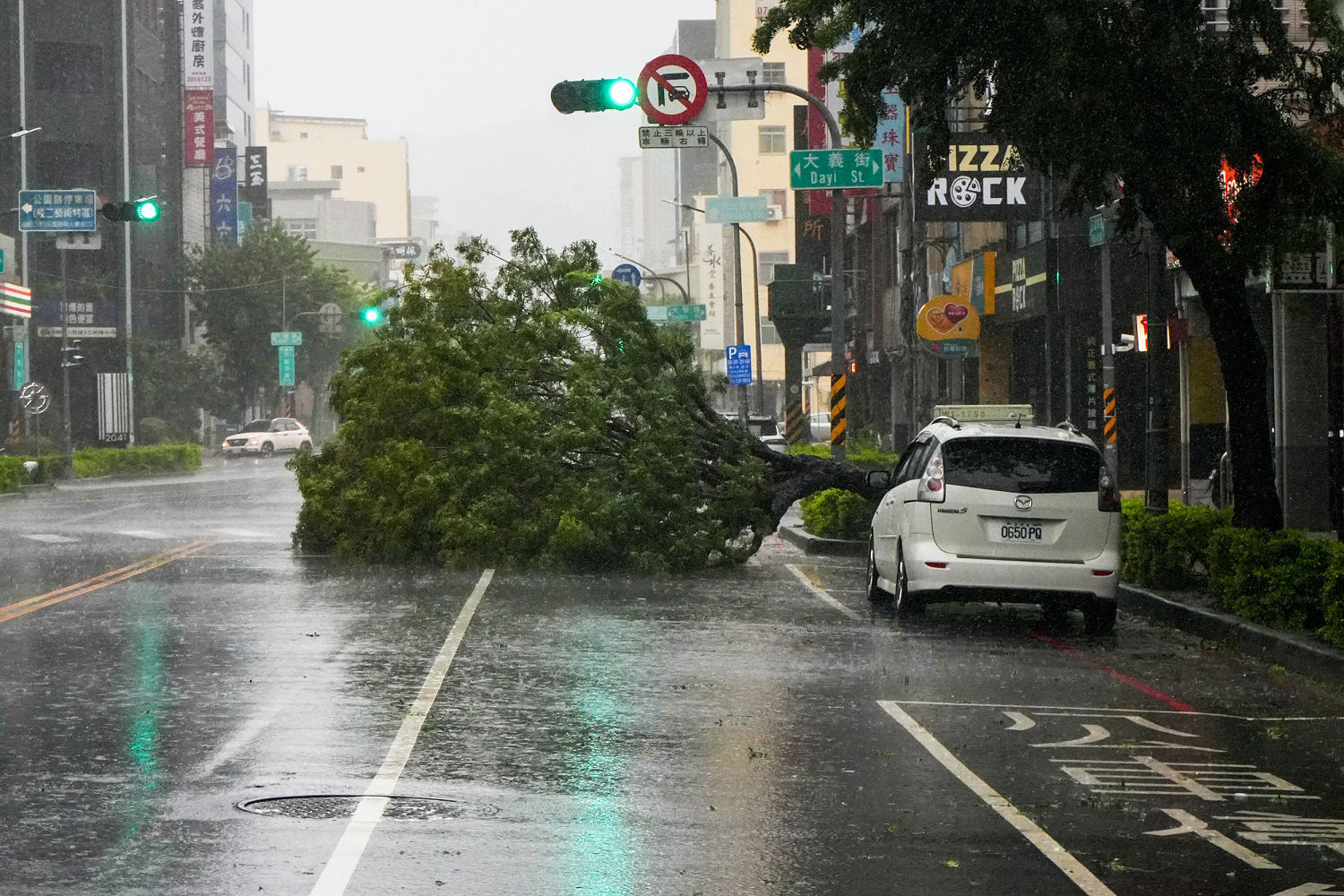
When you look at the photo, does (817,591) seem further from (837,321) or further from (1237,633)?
(837,321)

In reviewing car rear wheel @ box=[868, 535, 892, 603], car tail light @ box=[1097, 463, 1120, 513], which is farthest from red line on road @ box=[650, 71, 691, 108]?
car tail light @ box=[1097, 463, 1120, 513]

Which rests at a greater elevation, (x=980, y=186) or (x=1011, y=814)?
(x=980, y=186)

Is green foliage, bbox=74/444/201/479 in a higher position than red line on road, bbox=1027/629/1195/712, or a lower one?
higher

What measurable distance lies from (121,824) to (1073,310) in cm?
2980

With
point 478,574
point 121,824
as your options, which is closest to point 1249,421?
point 478,574

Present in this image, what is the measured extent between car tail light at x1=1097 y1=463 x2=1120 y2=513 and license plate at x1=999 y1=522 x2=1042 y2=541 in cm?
58

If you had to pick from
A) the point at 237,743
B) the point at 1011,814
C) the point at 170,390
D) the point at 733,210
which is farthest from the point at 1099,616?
the point at 170,390

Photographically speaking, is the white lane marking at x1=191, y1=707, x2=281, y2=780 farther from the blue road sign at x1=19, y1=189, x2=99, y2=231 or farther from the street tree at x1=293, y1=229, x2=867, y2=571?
the blue road sign at x1=19, y1=189, x2=99, y2=231

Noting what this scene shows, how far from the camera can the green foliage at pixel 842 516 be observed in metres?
25.9

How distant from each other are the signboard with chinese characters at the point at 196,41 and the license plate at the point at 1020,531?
7063 centimetres

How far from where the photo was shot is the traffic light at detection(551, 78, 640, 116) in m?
20.5

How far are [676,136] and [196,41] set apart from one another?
59.8 metres

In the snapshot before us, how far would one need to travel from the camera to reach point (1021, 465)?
52.3ft

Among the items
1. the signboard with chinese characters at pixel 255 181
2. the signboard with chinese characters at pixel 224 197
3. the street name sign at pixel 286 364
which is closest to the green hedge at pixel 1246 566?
the street name sign at pixel 286 364
